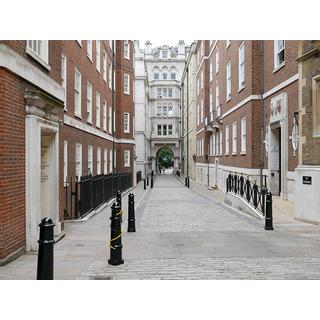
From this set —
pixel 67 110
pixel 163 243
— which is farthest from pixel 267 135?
pixel 163 243

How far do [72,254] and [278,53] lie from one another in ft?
42.3

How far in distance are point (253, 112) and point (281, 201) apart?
514 centimetres

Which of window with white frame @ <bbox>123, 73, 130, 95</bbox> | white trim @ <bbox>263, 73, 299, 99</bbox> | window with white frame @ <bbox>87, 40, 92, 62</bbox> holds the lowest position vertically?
white trim @ <bbox>263, 73, 299, 99</bbox>

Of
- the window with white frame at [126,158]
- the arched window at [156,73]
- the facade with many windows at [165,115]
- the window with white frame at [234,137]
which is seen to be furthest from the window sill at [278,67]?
the arched window at [156,73]

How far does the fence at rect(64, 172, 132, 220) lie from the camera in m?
12.7

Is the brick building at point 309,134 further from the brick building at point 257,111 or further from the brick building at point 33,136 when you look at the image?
the brick building at point 33,136

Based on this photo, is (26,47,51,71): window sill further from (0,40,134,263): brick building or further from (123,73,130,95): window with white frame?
(123,73,130,95): window with white frame

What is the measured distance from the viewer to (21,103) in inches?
279

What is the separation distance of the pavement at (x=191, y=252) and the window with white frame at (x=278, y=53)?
24.7ft

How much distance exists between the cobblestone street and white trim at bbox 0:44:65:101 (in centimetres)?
354

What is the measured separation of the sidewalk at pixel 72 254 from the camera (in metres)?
5.84

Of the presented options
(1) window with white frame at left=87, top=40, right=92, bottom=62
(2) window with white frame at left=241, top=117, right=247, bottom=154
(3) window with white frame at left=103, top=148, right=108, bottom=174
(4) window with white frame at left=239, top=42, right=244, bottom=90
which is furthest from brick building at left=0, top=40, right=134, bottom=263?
(4) window with white frame at left=239, top=42, right=244, bottom=90

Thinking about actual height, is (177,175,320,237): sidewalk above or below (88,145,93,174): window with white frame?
below

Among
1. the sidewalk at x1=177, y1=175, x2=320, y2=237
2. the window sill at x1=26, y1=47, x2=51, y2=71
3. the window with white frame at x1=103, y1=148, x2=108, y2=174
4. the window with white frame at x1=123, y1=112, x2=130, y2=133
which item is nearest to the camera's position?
the window sill at x1=26, y1=47, x2=51, y2=71
